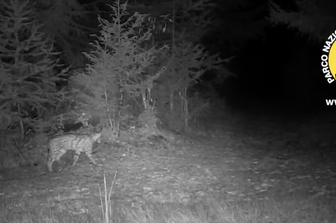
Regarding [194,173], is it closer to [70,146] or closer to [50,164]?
[70,146]

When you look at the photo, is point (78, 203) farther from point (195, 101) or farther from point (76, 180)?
point (195, 101)

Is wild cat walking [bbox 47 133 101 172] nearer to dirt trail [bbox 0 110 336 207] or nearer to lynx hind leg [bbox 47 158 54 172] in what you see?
lynx hind leg [bbox 47 158 54 172]

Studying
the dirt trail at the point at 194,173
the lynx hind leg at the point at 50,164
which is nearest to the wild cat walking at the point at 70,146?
the lynx hind leg at the point at 50,164

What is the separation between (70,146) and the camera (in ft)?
35.6

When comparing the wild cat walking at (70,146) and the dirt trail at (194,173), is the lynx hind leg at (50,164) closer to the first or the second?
the wild cat walking at (70,146)

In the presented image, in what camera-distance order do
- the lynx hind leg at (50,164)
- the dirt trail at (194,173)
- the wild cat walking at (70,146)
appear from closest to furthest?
the dirt trail at (194,173)
the lynx hind leg at (50,164)
the wild cat walking at (70,146)

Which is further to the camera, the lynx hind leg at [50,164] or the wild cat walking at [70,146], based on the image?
the wild cat walking at [70,146]

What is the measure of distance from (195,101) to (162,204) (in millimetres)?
9170

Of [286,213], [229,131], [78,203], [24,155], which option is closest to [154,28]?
[229,131]

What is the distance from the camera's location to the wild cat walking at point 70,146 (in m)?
10.7

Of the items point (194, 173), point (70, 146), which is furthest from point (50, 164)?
point (194, 173)

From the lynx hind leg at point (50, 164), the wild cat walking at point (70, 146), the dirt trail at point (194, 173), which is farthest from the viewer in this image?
the wild cat walking at point (70, 146)

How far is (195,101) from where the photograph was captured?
54.5 feet

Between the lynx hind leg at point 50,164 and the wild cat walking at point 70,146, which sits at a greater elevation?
the wild cat walking at point 70,146
